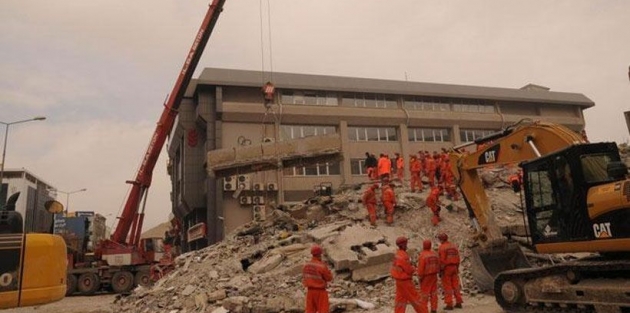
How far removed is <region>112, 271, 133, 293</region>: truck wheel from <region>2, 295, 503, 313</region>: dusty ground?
99cm

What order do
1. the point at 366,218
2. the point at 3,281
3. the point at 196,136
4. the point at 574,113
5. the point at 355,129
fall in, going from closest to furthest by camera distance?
the point at 3,281 < the point at 366,218 < the point at 196,136 < the point at 355,129 < the point at 574,113

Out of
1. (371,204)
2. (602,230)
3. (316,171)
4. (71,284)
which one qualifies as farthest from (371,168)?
(71,284)

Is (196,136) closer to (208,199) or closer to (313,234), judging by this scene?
(208,199)

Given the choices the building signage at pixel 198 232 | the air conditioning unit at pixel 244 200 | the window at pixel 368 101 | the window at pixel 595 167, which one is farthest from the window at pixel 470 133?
the window at pixel 595 167

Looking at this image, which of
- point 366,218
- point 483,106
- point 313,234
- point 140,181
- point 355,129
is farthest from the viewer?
point 483,106

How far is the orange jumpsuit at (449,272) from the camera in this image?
33.4 feet

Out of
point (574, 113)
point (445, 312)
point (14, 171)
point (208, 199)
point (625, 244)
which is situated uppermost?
point (574, 113)

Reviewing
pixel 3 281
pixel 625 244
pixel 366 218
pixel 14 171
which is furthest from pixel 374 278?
pixel 14 171

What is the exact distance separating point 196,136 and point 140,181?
10.8 meters

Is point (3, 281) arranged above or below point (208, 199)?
below

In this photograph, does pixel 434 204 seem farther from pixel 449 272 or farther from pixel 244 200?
pixel 244 200

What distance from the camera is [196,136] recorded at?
33750mm

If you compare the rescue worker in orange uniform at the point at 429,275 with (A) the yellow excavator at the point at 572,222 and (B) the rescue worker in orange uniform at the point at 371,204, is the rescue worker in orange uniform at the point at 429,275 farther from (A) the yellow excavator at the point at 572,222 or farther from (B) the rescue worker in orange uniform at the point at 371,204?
(B) the rescue worker in orange uniform at the point at 371,204

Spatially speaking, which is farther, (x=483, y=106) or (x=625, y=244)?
(x=483, y=106)
